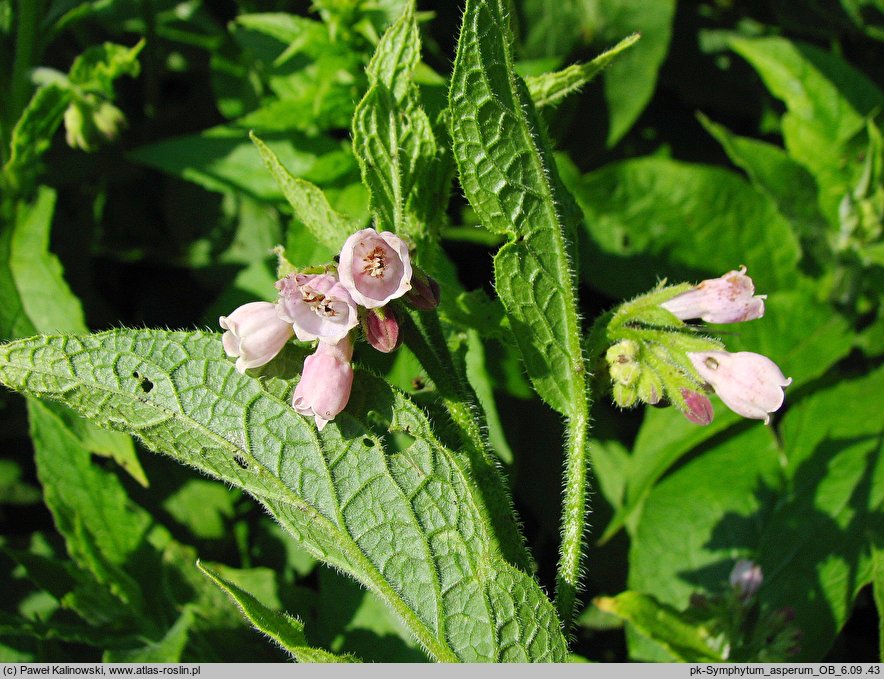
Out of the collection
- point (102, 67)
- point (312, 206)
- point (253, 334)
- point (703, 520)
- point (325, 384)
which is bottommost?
point (703, 520)

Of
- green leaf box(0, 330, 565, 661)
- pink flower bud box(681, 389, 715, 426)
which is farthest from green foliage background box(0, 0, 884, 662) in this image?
pink flower bud box(681, 389, 715, 426)

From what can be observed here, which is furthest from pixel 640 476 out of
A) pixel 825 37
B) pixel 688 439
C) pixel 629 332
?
pixel 825 37

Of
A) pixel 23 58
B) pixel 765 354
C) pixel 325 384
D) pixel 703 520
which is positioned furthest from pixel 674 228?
pixel 23 58

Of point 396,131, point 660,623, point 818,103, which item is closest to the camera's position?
point 660,623

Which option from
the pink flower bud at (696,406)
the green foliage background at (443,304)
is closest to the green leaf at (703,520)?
the green foliage background at (443,304)

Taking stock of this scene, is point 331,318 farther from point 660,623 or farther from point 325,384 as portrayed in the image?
point 660,623

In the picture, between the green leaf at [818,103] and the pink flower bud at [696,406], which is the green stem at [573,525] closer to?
the pink flower bud at [696,406]
